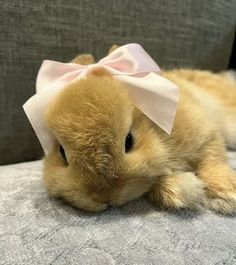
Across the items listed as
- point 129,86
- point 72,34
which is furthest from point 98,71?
point 72,34

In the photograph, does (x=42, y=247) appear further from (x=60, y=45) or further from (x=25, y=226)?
(x=60, y=45)

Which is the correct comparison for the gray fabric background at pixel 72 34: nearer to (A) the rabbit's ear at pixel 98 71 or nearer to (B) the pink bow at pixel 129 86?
(B) the pink bow at pixel 129 86

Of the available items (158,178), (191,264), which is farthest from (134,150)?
(191,264)

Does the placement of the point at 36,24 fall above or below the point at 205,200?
above

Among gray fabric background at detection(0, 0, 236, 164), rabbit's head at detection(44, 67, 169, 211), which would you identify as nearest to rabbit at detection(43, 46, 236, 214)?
rabbit's head at detection(44, 67, 169, 211)

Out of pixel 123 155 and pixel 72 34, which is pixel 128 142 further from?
pixel 72 34

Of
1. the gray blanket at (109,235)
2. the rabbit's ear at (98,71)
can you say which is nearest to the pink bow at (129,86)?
the rabbit's ear at (98,71)
